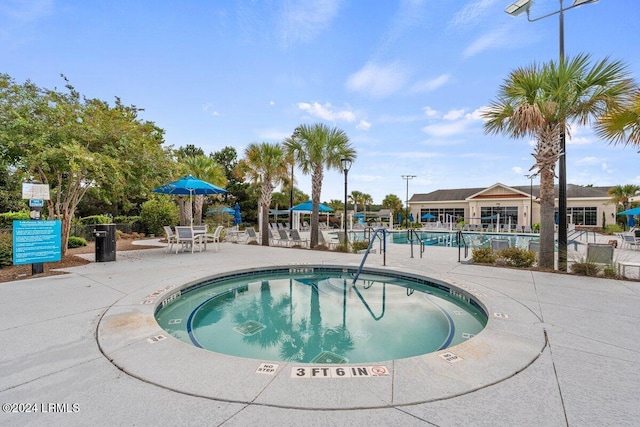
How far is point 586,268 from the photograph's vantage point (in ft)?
23.0

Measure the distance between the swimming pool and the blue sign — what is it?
3.64 meters

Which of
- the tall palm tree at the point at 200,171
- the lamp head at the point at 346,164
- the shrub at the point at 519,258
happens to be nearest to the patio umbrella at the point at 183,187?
the lamp head at the point at 346,164

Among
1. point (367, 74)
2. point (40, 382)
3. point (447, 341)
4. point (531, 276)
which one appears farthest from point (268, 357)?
point (367, 74)

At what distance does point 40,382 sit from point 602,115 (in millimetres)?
10545

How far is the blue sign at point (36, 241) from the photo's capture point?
6.31 metres

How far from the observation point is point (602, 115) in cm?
666

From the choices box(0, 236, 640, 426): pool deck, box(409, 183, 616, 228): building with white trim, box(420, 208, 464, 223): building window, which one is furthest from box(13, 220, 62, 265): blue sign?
box(420, 208, 464, 223): building window

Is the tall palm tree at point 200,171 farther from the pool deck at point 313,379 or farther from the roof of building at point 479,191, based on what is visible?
the roof of building at point 479,191

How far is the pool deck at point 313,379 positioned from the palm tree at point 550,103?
4174mm

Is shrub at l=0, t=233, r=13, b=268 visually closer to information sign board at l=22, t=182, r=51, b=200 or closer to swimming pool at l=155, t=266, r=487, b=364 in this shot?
information sign board at l=22, t=182, r=51, b=200

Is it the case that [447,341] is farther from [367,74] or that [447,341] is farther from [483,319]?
[367,74]

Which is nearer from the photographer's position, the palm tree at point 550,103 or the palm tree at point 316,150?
the palm tree at point 550,103

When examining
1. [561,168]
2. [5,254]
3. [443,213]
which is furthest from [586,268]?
[443,213]

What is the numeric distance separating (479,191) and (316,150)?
3130 centimetres
